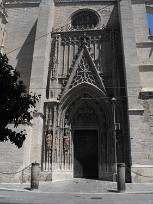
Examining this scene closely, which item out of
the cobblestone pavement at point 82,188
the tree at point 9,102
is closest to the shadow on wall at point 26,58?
the cobblestone pavement at point 82,188

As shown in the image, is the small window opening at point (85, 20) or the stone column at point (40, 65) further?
the small window opening at point (85, 20)

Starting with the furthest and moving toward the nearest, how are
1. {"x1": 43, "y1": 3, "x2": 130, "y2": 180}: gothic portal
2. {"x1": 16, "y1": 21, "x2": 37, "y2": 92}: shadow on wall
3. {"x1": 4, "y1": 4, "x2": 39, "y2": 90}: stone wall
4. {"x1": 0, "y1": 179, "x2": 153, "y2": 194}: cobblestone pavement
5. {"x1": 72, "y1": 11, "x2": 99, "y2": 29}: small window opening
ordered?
{"x1": 72, "y1": 11, "x2": 99, "y2": 29}: small window opening → {"x1": 4, "y1": 4, "x2": 39, "y2": 90}: stone wall → {"x1": 16, "y1": 21, "x2": 37, "y2": 92}: shadow on wall → {"x1": 43, "y1": 3, "x2": 130, "y2": 180}: gothic portal → {"x1": 0, "y1": 179, "x2": 153, "y2": 194}: cobblestone pavement

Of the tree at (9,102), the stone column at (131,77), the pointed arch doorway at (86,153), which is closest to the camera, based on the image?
the tree at (9,102)

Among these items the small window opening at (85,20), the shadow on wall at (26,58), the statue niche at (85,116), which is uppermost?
the small window opening at (85,20)

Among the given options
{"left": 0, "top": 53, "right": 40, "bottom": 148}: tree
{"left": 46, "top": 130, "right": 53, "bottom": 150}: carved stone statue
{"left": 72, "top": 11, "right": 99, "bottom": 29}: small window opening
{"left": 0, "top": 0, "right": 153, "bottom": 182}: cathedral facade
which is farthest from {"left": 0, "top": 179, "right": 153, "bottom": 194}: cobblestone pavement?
{"left": 72, "top": 11, "right": 99, "bottom": 29}: small window opening

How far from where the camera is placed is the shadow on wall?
17.8 metres

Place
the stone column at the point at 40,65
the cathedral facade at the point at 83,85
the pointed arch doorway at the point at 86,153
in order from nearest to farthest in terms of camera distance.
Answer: the cathedral facade at the point at 83,85 → the stone column at the point at 40,65 → the pointed arch doorway at the point at 86,153

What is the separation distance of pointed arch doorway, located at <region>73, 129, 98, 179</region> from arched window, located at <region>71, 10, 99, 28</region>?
8.31 meters

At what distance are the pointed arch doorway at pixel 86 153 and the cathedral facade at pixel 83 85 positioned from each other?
6 centimetres

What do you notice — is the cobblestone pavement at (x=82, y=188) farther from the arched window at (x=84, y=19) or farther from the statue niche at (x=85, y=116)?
the arched window at (x=84, y=19)

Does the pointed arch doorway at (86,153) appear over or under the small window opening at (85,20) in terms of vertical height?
under

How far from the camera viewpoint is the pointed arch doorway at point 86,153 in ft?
51.5

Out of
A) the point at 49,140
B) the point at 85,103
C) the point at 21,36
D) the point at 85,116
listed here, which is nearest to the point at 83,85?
the point at 85,103

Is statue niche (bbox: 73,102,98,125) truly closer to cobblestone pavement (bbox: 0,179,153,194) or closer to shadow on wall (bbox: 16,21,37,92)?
shadow on wall (bbox: 16,21,37,92)
